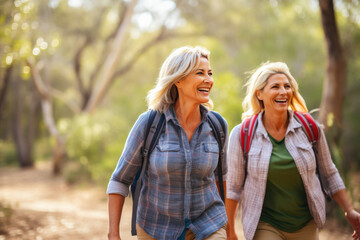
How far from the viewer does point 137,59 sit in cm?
2095

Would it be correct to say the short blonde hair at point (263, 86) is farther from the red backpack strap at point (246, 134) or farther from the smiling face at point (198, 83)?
the smiling face at point (198, 83)

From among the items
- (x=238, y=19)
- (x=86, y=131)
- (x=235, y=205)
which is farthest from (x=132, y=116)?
(x=235, y=205)

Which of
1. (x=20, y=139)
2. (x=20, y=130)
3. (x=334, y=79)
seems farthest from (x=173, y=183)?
(x=20, y=130)

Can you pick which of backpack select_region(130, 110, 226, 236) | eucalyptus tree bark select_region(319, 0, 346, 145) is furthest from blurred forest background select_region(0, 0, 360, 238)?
backpack select_region(130, 110, 226, 236)

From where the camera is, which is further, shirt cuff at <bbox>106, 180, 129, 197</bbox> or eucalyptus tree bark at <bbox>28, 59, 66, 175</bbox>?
eucalyptus tree bark at <bbox>28, 59, 66, 175</bbox>

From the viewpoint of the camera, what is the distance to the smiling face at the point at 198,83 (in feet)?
9.53

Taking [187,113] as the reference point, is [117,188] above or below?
below

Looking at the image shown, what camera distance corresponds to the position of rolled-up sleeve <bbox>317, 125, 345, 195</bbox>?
3270 millimetres

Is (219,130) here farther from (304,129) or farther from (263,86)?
(304,129)

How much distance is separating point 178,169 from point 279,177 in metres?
0.92

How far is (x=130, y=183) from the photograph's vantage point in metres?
2.85

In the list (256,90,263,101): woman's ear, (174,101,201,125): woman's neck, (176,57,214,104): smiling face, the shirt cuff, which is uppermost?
(176,57,214,104): smiling face

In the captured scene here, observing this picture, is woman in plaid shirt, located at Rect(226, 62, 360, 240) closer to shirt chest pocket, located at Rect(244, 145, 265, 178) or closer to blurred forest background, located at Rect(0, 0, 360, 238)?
shirt chest pocket, located at Rect(244, 145, 265, 178)

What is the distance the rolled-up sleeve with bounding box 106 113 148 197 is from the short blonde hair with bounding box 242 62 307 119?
117 cm
